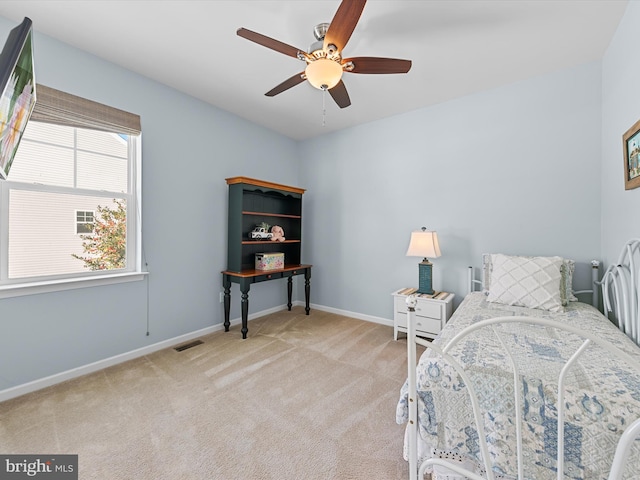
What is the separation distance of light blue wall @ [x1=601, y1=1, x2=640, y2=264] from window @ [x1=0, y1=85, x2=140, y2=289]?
372 cm

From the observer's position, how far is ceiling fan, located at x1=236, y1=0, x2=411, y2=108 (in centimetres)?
157

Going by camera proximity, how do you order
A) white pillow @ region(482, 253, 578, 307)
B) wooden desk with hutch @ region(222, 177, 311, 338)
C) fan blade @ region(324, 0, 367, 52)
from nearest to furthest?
fan blade @ region(324, 0, 367, 52), white pillow @ region(482, 253, 578, 307), wooden desk with hutch @ region(222, 177, 311, 338)

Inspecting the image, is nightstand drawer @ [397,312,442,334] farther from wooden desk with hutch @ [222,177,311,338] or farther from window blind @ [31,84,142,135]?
window blind @ [31,84,142,135]

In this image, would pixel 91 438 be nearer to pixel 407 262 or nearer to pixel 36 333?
pixel 36 333

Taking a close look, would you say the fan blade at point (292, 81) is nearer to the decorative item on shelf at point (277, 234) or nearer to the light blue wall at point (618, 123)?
the decorative item on shelf at point (277, 234)

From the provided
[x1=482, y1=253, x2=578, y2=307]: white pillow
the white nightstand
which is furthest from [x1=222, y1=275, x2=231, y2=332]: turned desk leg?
[x1=482, y1=253, x2=578, y2=307]: white pillow

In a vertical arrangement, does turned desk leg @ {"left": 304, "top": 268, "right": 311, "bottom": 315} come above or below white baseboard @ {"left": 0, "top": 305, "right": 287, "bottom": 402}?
above

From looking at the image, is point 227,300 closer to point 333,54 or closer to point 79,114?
point 79,114

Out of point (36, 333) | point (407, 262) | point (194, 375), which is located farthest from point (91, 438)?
point (407, 262)

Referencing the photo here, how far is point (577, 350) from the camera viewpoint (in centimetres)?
105

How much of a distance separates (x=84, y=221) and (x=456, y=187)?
3.60m

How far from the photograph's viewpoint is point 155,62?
248 cm

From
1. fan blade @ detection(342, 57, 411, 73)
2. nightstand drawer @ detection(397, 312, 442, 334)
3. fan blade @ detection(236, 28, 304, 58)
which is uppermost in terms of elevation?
fan blade @ detection(236, 28, 304, 58)

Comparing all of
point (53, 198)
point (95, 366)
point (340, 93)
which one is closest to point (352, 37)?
point (340, 93)
